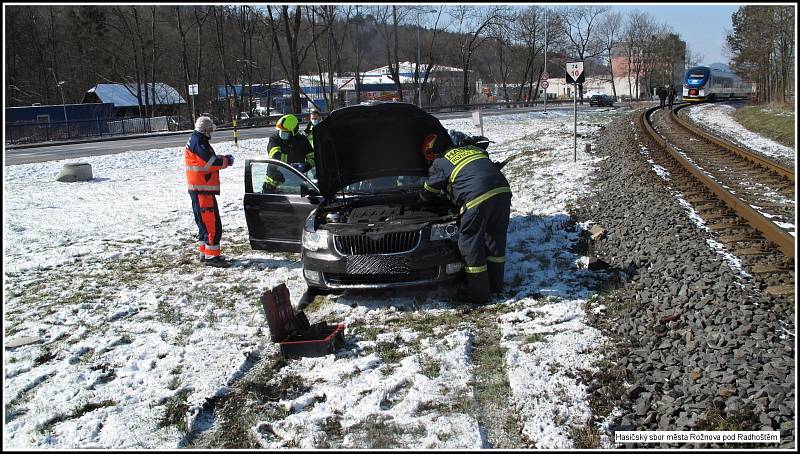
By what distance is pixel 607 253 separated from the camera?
6750 mm

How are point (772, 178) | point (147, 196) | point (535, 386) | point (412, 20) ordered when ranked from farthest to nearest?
point (412, 20)
point (147, 196)
point (772, 178)
point (535, 386)

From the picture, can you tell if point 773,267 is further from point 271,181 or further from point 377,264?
point 271,181

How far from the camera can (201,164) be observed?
7609mm

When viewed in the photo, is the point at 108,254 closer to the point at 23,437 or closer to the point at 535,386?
the point at 23,437

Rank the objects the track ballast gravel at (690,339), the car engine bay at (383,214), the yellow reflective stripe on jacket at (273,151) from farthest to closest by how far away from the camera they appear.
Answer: the yellow reflective stripe on jacket at (273,151)
the car engine bay at (383,214)
the track ballast gravel at (690,339)

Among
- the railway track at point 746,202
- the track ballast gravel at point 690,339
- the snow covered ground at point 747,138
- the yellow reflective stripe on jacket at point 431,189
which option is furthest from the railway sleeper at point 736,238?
the snow covered ground at point 747,138

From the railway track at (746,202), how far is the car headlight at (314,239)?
3.86 m

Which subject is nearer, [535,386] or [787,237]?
[535,386]

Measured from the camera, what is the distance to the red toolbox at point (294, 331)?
15.7 feet

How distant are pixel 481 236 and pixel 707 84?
180 feet

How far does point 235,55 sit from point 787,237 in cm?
6107

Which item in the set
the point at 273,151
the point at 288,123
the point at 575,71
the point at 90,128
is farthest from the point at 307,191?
the point at 90,128

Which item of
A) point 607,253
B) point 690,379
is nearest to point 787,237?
point 607,253

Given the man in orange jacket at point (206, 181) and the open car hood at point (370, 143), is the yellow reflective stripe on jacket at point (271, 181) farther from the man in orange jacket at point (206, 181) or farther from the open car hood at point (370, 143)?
the open car hood at point (370, 143)
